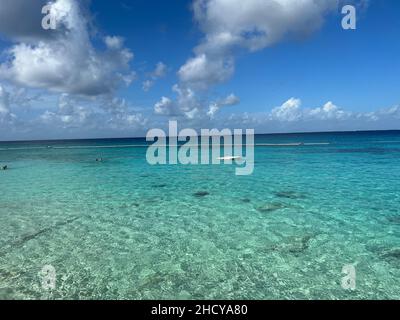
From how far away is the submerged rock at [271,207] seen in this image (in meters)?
13.2

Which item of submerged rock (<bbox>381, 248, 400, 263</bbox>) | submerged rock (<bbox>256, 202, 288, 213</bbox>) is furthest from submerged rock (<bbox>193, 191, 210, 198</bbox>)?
submerged rock (<bbox>381, 248, 400, 263</bbox>)

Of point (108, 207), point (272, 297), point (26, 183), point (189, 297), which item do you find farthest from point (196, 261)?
point (26, 183)

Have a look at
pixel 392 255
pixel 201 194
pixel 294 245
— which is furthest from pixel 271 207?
pixel 392 255

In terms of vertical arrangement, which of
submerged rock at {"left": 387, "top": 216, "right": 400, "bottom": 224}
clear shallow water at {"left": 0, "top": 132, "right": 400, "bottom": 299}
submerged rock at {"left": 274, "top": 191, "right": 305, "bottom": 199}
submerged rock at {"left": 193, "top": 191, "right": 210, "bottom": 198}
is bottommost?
clear shallow water at {"left": 0, "top": 132, "right": 400, "bottom": 299}

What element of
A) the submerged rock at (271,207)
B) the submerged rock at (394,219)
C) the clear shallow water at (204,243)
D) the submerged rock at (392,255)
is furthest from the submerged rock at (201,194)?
the submerged rock at (392,255)

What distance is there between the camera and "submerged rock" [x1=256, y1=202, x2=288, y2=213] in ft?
43.3

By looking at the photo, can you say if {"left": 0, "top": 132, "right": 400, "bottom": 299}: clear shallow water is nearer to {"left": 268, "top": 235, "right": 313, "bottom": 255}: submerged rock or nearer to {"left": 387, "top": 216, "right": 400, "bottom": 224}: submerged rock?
{"left": 268, "top": 235, "right": 313, "bottom": 255}: submerged rock

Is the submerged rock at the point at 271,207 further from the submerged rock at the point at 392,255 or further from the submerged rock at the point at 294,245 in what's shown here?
the submerged rock at the point at 392,255

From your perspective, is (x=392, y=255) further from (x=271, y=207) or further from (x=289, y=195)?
Answer: (x=289, y=195)

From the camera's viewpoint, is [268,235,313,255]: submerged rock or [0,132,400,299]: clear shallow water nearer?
[0,132,400,299]: clear shallow water

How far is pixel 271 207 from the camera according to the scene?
538 inches

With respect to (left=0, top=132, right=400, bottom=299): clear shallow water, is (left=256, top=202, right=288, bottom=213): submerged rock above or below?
above
